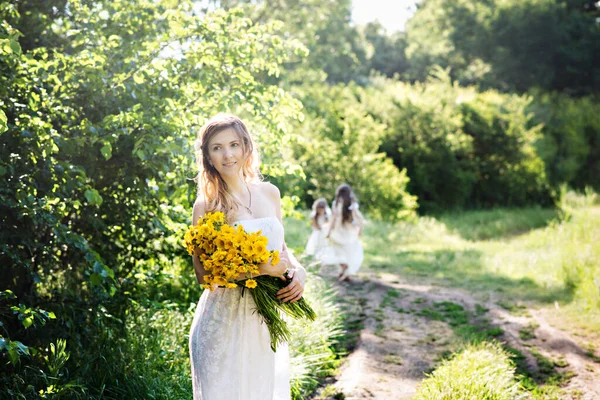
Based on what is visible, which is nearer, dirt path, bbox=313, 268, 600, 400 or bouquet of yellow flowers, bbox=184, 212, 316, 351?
bouquet of yellow flowers, bbox=184, 212, 316, 351

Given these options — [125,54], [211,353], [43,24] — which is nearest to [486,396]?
[211,353]

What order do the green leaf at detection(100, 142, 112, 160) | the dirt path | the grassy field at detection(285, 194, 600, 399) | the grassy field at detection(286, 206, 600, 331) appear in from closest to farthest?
1. the green leaf at detection(100, 142, 112, 160)
2. the dirt path
3. the grassy field at detection(285, 194, 600, 399)
4. the grassy field at detection(286, 206, 600, 331)

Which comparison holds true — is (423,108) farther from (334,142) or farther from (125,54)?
(125,54)

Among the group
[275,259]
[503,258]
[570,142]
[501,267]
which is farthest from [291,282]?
[570,142]

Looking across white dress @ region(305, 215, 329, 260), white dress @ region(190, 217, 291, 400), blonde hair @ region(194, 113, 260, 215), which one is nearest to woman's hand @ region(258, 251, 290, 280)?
white dress @ region(190, 217, 291, 400)

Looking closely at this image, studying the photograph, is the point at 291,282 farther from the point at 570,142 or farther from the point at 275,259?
the point at 570,142

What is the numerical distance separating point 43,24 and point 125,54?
1001 mm

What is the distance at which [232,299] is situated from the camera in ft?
11.1

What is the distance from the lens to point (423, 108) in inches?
860

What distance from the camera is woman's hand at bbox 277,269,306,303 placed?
3424 mm

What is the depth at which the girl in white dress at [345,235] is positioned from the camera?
10180 mm

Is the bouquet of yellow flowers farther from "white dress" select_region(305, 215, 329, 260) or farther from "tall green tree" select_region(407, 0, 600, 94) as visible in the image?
"tall green tree" select_region(407, 0, 600, 94)

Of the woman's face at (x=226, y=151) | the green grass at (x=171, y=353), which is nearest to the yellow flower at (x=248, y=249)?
the woman's face at (x=226, y=151)

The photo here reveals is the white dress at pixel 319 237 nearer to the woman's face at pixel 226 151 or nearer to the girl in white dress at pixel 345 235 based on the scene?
the girl in white dress at pixel 345 235
